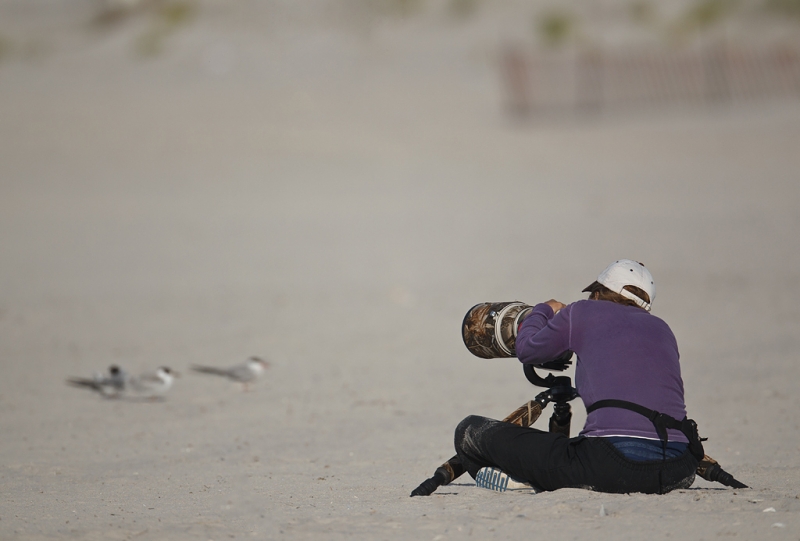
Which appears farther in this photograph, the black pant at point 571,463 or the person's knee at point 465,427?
the person's knee at point 465,427

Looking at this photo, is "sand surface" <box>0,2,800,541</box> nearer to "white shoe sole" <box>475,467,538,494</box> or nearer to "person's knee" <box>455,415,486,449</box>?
"white shoe sole" <box>475,467,538,494</box>

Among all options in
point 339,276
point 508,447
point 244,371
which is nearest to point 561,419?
point 508,447

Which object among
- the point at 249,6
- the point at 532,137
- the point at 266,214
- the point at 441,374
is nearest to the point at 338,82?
the point at 532,137

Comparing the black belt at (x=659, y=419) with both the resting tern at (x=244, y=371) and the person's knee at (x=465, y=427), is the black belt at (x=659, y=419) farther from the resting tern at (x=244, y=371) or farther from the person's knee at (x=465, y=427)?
the resting tern at (x=244, y=371)

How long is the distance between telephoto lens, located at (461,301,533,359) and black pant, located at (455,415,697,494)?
→ 1.30 feet

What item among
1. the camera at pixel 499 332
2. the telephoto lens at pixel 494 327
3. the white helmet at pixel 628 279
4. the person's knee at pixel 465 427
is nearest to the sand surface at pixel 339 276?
the person's knee at pixel 465 427

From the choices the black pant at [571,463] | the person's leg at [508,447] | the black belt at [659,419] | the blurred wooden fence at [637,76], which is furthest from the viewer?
the blurred wooden fence at [637,76]

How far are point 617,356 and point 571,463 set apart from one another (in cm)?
59

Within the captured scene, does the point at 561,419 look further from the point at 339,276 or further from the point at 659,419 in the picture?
the point at 339,276

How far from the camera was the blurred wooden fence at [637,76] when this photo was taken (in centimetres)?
2556

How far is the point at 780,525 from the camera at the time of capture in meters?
4.21

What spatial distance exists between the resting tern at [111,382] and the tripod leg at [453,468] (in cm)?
444

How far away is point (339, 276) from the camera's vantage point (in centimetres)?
1482

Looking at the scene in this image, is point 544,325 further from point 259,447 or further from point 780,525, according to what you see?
point 259,447
